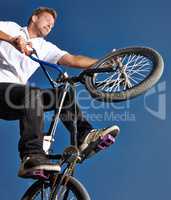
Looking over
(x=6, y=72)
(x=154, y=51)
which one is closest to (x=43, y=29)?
(x=6, y=72)

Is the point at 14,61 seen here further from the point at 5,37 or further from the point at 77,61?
the point at 77,61

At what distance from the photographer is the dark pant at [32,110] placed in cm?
1012

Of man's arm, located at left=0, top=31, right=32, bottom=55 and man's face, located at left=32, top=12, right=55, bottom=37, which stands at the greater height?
man's face, located at left=32, top=12, right=55, bottom=37

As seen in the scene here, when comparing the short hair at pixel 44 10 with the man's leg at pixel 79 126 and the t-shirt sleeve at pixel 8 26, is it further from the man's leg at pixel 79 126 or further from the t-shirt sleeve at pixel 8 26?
the man's leg at pixel 79 126

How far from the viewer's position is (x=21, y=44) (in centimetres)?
1004

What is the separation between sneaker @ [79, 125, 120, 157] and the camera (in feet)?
34.1

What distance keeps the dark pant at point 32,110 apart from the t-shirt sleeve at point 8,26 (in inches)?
32.1

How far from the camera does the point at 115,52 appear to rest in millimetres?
10867

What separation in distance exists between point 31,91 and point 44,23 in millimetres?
1403

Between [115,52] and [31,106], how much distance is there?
5.35 feet

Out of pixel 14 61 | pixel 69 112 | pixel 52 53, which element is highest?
pixel 52 53

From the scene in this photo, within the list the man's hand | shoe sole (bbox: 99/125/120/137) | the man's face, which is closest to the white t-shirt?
the man's face

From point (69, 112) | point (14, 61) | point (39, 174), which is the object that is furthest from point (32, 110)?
point (14, 61)

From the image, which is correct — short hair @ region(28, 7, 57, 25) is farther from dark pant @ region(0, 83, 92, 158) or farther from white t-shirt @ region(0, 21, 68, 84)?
dark pant @ region(0, 83, 92, 158)
